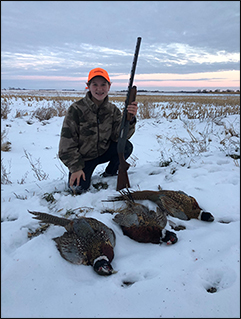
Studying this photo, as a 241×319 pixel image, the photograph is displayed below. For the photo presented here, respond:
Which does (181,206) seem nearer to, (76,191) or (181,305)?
(181,305)

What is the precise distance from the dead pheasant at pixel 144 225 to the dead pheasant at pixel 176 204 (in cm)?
18

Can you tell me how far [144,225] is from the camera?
203 centimetres

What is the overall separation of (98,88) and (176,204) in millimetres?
1868

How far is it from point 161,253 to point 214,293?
0.49 meters

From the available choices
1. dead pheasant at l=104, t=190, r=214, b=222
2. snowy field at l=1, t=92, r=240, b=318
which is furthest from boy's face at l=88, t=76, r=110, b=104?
dead pheasant at l=104, t=190, r=214, b=222

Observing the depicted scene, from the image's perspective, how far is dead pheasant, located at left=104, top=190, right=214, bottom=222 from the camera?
2.29m

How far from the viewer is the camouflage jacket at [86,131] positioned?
2898 mm

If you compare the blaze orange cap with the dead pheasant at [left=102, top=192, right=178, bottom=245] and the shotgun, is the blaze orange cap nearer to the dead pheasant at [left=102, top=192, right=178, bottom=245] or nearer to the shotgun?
the shotgun

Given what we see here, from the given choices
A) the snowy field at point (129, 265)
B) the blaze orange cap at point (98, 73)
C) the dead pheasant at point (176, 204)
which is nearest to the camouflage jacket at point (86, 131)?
the blaze orange cap at point (98, 73)

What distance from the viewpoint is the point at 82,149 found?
127 inches

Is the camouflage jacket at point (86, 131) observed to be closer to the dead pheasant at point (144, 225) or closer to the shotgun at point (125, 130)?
the shotgun at point (125, 130)

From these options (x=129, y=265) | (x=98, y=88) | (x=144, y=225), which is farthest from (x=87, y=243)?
(x=98, y=88)

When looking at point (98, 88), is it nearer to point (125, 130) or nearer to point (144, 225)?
point (125, 130)

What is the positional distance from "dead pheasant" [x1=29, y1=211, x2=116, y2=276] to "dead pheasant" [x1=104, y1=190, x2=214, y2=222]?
0.59m
